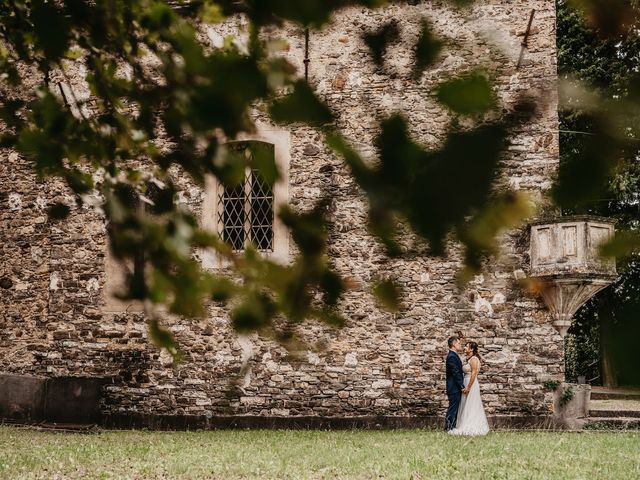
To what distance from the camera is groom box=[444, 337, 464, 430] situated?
984 centimetres

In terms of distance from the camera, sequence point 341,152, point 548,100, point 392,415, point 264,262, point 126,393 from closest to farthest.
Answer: point 548,100 → point 341,152 → point 264,262 → point 392,415 → point 126,393

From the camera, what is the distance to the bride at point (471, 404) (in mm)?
9727

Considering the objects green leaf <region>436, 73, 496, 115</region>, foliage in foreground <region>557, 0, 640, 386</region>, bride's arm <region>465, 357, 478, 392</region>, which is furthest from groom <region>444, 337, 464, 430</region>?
green leaf <region>436, 73, 496, 115</region>

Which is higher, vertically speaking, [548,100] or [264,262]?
[548,100]

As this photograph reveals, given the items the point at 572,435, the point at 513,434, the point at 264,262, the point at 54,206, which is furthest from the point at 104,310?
the point at 264,262

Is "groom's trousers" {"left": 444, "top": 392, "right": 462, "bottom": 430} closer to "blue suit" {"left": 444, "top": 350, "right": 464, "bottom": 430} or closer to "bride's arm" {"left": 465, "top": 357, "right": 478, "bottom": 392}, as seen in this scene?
"blue suit" {"left": 444, "top": 350, "right": 464, "bottom": 430}

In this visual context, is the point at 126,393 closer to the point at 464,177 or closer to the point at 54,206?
the point at 54,206

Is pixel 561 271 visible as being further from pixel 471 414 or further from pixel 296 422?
pixel 296 422

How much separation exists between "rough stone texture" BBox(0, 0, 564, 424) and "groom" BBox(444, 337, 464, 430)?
1.43 ft

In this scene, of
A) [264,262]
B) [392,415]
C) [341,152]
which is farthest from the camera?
[392,415]

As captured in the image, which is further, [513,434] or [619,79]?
[513,434]

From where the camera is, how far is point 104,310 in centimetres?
1119

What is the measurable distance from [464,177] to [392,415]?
9.50 meters


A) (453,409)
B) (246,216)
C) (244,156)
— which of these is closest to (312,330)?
(246,216)
